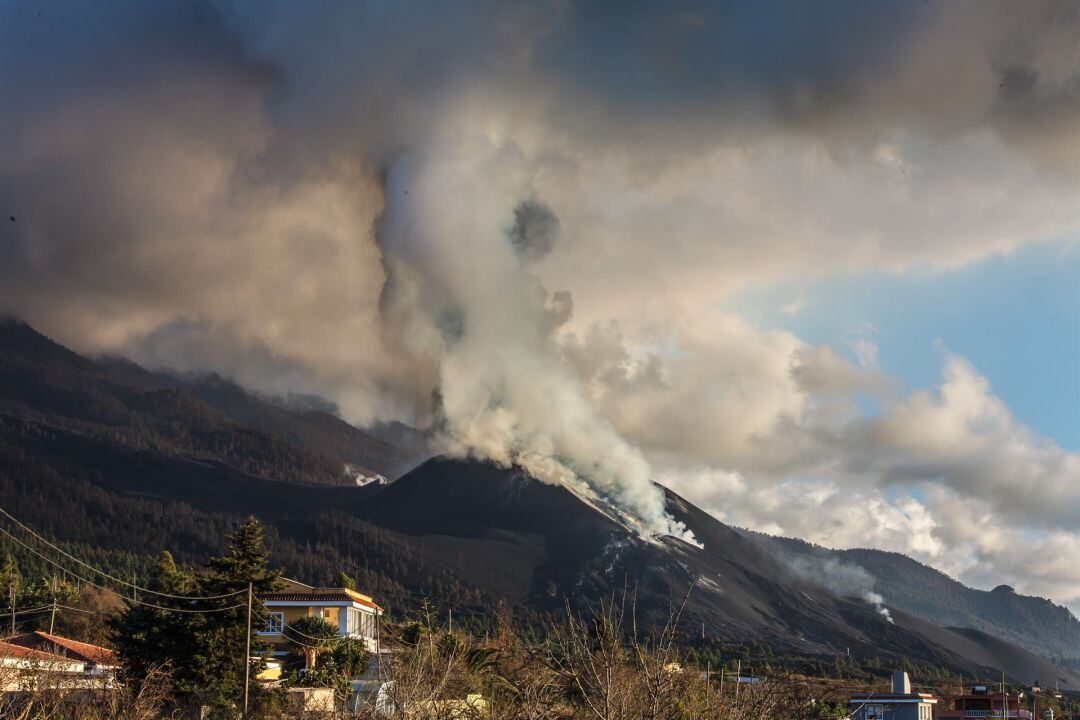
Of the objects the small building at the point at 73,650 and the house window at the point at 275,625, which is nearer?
the small building at the point at 73,650

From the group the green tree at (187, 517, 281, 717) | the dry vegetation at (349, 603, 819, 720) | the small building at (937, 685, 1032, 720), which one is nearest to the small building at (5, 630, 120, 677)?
the green tree at (187, 517, 281, 717)

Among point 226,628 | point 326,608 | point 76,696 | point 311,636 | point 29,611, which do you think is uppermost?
point 326,608

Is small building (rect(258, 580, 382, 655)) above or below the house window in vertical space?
above

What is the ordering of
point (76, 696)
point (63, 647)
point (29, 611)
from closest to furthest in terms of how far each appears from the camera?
point (76, 696) → point (63, 647) → point (29, 611)

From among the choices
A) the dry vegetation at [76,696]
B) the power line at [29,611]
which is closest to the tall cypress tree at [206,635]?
the dry vegetation at [76,696]

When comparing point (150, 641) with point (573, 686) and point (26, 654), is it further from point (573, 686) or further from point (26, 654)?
point (573, 686)

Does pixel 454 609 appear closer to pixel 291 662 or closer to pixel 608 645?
pixel 291 662

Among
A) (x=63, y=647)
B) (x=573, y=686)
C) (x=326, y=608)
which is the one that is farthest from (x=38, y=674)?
(x=326, y=608)

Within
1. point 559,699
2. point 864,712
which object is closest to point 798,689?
point 559,699

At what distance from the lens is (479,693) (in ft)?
195

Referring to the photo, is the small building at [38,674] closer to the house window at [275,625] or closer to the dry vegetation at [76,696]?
the dry vegetation at [76,696]

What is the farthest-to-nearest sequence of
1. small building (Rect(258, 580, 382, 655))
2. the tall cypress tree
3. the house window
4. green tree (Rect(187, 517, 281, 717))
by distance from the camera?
small building (Rect(258, 580, 382, 655)) < the house window < the tall cypress tree < green tree (Rect(187, 517, 281, 717))

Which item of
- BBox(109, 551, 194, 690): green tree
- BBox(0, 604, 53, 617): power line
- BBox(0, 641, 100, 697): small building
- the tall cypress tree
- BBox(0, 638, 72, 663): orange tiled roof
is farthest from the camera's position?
BBox(0, 604, 53, 617): power line

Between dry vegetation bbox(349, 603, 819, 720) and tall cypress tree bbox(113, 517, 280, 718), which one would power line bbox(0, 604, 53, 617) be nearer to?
dry vegetation bbox(349, 603, 819, 720)
